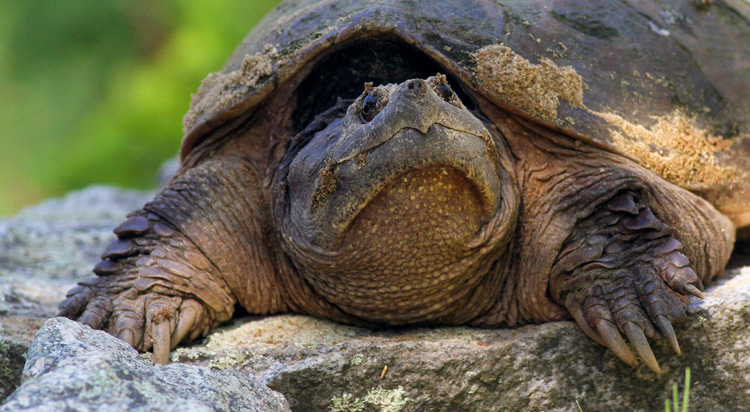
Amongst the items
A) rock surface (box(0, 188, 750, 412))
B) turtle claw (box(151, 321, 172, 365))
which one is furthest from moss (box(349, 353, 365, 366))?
turtle claw (box(151, 321, 172, 365))

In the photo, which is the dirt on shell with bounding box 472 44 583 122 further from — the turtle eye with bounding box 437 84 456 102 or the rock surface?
the rock surface

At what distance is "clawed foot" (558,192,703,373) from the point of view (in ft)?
7.98

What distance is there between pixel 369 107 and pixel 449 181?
371 millimetres

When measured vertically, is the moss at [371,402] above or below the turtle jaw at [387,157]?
below

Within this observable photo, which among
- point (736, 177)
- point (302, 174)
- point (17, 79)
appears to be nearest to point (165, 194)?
point (302, 174)

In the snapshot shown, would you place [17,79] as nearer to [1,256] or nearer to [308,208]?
[1,256]

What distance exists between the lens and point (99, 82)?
9.60 meters

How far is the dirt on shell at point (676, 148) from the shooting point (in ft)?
9.85

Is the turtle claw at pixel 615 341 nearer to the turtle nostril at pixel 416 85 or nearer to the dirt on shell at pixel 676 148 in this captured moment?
the dirt on shell at pixel 676 148

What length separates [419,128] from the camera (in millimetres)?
2258

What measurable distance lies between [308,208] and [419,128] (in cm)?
57

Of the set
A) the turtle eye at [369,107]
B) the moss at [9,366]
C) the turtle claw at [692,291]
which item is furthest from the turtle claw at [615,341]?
the moss at [9,366]

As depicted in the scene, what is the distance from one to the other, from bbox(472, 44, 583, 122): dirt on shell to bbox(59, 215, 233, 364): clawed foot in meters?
1.38

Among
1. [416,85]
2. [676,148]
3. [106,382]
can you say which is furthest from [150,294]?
[676,148]
